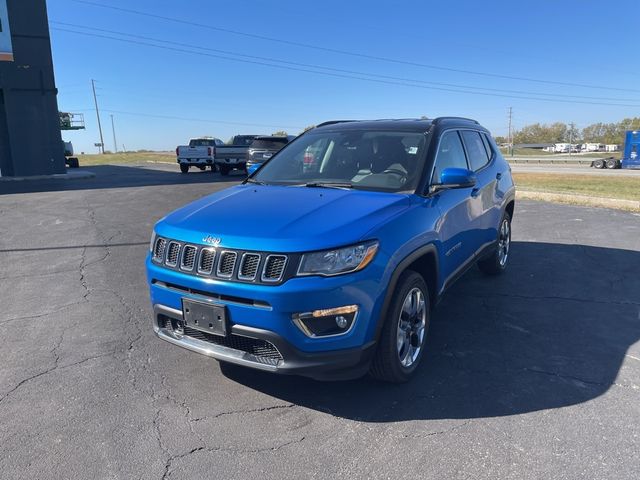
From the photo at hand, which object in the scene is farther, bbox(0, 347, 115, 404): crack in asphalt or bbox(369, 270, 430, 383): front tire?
bbox(0, 347, 115, 404): crack in asphalt

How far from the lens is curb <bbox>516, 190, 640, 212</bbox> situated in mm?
11122

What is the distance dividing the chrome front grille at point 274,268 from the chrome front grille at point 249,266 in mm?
62

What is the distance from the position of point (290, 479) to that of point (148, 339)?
2.23m

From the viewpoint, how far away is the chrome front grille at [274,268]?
278 cm

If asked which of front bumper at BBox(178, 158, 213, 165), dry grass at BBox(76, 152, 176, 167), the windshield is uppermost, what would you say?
the windshield

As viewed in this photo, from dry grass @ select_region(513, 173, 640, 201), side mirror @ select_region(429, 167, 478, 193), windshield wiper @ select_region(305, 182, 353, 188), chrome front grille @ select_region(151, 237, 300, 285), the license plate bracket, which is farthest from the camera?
dry grass @ select_region(513, 173, 640, 201)

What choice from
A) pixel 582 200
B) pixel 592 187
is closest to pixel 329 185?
pixel 582 200

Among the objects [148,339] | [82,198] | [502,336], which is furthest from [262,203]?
[82,198]

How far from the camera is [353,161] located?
420 cm

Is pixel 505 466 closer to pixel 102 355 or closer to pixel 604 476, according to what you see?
pixel 604 476

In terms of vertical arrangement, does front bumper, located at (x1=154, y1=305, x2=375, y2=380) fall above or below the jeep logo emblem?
below

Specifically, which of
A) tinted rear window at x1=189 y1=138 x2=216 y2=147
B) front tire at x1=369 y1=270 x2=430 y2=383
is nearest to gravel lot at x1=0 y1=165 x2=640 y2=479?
front tire at x1=369 y1=270 x2=430 y2=383

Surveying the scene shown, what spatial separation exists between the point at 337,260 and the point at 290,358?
0.64 meters

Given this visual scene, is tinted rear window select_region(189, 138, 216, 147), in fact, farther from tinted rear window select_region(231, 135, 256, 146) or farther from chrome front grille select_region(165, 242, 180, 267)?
chrome front grille select_region(165, 242, 180, 267)
